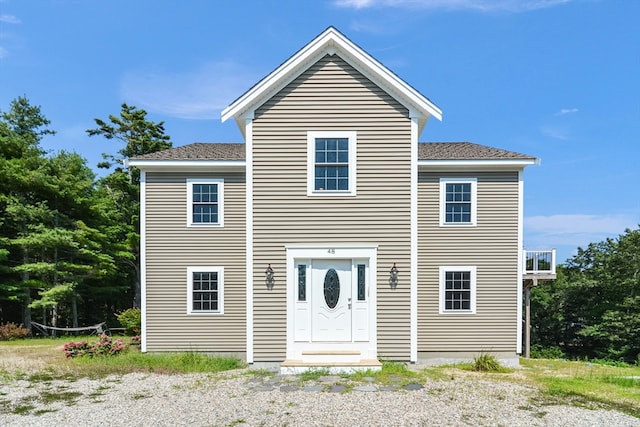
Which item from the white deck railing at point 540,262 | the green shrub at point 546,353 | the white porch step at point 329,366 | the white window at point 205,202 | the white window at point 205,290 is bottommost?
the green shrub at point 546,353

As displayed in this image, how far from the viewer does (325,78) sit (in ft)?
33.7

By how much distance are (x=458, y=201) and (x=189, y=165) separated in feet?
26.4

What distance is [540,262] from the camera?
1293 centimetres

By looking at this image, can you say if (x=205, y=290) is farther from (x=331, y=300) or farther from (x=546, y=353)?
(x=546, y=353)

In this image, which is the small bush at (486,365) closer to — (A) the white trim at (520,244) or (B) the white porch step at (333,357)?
(A) the white trim at (520,244)

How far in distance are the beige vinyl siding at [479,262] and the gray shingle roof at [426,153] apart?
0.55m

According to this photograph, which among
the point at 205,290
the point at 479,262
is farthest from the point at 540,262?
the point at 205,290

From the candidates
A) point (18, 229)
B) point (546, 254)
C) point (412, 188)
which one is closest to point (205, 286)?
point (412, 188)

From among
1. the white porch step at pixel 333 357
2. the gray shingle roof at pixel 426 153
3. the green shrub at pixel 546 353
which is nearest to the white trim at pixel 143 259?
the gray shingle roof at pixel 426 153

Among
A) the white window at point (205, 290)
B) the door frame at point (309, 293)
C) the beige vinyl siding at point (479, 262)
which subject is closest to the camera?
the door frame at point (309, 293)

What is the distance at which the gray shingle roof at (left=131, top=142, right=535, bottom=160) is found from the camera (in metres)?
11.4

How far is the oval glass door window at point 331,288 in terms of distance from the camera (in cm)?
1012

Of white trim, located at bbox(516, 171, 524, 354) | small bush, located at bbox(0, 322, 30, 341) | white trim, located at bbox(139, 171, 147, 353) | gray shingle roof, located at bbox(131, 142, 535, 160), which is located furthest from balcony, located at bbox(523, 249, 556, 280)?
small bush, located at bbox(0, 322, 30, 341)

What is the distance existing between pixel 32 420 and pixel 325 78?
9.32 m
